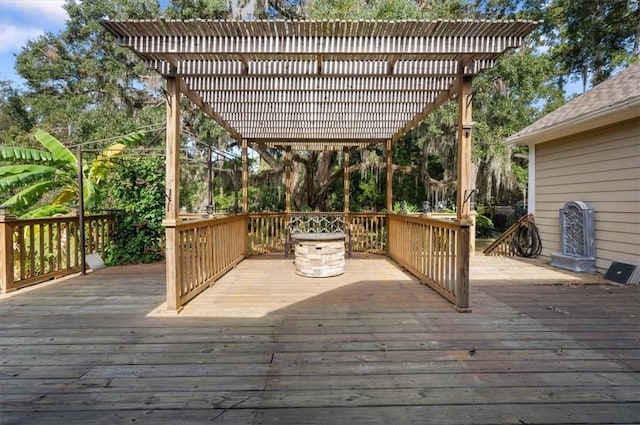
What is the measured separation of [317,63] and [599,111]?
4054 mm

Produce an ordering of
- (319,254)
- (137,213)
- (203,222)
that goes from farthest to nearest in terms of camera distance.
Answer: (137,213) < (319,254) < (203,222)

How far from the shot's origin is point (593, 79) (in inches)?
449

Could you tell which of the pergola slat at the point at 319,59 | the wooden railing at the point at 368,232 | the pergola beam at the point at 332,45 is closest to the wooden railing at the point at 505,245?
the wooden railing at the point at 368,232

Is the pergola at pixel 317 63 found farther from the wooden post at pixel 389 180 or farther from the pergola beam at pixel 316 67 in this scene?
the wooden post at pixel 389 180

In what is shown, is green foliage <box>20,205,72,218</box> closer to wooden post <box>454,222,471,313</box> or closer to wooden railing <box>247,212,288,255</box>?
wooden railing <box>247,212,288,255</box>

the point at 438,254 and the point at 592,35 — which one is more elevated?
the point at 592,35

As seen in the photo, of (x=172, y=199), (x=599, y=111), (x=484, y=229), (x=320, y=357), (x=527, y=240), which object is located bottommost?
(x=320, y=357)

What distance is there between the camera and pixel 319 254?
186 inches

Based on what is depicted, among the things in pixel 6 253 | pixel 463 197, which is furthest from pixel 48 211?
pixel 463 197

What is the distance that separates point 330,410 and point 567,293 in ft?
12.0

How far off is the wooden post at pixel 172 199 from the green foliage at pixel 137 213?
261 cm

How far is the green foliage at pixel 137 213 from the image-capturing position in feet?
18.9

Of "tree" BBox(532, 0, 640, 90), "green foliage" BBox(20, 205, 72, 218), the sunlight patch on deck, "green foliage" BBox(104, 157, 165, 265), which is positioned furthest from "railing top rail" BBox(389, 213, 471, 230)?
"tree" BBox(532, 0, 640, 90)

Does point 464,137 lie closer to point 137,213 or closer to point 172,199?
point 172,199
